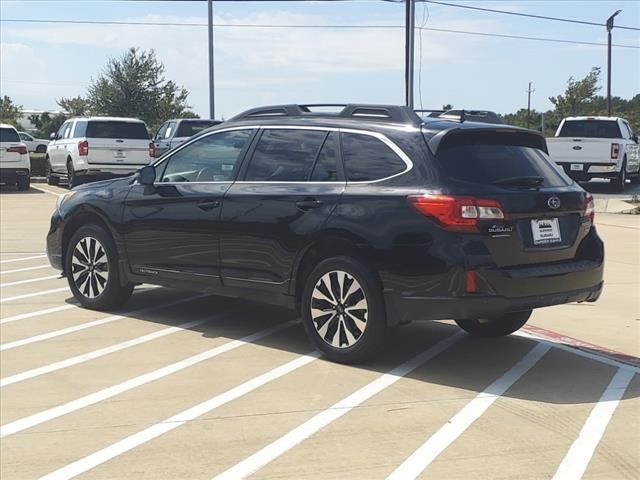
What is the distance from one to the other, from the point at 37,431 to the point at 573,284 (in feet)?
11.5

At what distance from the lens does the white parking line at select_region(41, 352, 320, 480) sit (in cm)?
398

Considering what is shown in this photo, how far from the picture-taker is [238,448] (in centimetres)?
420

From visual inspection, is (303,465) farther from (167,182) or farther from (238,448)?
(167,182)

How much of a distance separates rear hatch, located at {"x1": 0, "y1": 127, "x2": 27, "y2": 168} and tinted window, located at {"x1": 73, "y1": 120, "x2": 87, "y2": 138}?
65.6 inches

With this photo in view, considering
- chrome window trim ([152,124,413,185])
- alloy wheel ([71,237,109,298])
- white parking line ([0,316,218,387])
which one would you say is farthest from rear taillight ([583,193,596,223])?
alloy wheel ([71,237,109,298])

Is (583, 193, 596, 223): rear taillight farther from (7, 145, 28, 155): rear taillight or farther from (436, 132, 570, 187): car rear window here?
(7, 145, 28, 155): rear taillight

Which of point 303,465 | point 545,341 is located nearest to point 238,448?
point 303,465

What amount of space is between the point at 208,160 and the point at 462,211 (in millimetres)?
2439

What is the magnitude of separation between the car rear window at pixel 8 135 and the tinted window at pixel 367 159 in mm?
18436

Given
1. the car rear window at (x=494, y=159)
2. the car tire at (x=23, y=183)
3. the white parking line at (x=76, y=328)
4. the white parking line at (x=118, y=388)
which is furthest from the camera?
the car tire at (x=23, y=183)

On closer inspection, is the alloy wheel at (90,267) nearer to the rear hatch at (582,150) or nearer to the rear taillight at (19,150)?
the rear hatch at (582,150)

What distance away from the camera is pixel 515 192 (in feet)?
17.4

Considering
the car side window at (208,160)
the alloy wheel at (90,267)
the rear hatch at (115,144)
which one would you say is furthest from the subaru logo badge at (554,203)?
the rear hatch at (115,144)

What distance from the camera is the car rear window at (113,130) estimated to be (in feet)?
68.9
